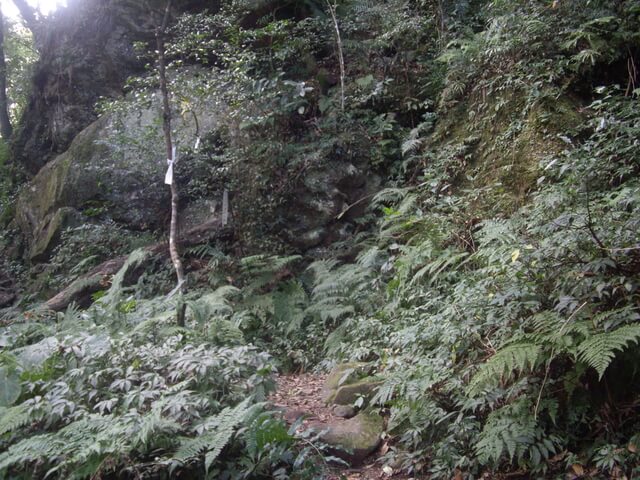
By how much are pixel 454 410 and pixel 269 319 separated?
3.50 metres

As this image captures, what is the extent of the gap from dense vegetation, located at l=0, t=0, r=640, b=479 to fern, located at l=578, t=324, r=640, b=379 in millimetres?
16

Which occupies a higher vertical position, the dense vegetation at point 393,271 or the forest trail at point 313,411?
the dense vegetation at point 393,271

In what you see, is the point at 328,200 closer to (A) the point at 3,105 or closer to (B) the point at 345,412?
(B) the point at 345,412

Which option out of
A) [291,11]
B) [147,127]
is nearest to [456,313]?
[147,127]

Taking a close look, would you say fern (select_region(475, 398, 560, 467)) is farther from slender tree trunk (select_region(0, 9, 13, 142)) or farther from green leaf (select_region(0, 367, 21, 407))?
slender tree trunk (select_region(0, 9, 13, 142))

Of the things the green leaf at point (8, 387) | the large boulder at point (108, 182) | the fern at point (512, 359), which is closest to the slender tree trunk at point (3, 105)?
the large boulder at point (108, 182)

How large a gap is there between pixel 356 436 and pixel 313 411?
69 centimetres

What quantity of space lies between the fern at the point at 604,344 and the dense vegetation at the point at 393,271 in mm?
16

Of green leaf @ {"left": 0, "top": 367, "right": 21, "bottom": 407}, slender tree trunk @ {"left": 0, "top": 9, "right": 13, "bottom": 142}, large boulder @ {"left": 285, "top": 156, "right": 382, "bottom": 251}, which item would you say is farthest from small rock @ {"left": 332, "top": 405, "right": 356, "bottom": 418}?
slender tree trunk @ {"left": 0, "top": 9, "right": 13, "bottom": 142}

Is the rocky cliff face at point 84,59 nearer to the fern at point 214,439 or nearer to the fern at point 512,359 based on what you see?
the fern at point 214,439

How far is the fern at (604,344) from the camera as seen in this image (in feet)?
8.21

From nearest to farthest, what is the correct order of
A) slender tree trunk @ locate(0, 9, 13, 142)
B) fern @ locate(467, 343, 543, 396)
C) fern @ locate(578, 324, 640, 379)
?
fern @ locate(578, 324, 640, 379) < fern @ locate(467, 343, 543, 396) < slender tree trunk @ locate(0, 9, 13, 142)

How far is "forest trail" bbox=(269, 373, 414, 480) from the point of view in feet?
10.8

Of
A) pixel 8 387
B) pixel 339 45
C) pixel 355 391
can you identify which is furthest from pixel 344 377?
pixel 339 45
